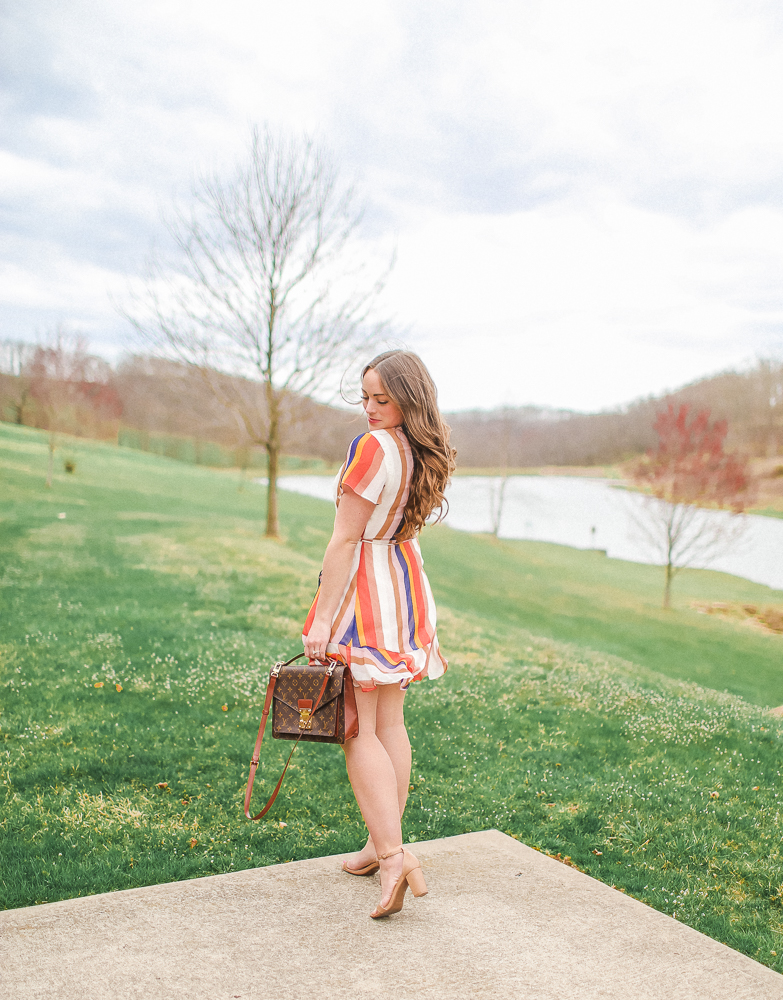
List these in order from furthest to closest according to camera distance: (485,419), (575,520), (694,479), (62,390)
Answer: (575,520)
(485,419)
(62,390)
(694,479)

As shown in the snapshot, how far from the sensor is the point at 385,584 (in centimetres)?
278

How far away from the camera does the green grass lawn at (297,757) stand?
3486 mm

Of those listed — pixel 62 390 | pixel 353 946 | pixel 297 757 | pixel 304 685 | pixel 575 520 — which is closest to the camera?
pixel 353 946

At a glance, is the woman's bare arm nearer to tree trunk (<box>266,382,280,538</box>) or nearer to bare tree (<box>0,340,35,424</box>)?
tree trunk (<box>266,382,280,538</box>)

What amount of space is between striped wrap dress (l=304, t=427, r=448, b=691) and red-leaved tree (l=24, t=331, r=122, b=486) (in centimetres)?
Result: 2338

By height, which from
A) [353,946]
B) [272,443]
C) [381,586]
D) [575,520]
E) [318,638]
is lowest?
[575,520]

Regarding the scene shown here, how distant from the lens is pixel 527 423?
52.0 m

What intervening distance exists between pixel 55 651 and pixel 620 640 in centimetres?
1304

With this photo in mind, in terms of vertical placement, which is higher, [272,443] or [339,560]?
[272,443]

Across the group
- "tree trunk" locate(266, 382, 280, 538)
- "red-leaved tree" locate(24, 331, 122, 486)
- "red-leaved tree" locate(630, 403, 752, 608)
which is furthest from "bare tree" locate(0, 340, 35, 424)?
"red-leaved tree" locate(630, 403, 752, 608)

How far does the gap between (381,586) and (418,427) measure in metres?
0.61

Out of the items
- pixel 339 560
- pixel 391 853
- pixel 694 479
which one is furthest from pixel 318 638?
pixel 694 479

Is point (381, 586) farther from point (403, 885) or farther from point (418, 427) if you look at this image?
point (403, 885)

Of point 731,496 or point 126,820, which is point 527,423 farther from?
point 126,820
